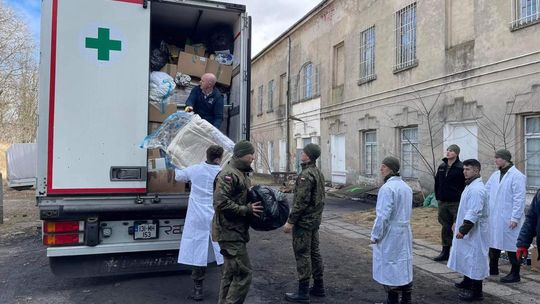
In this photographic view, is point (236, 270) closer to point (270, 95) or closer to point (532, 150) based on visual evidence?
point (532, 150)

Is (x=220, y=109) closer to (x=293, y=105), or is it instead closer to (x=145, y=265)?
(x=145, y=265)

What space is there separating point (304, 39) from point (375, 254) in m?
20.1

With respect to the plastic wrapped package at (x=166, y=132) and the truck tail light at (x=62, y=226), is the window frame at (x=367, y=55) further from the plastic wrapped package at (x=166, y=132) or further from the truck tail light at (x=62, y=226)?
the truck tail light at (x=62, y=226)

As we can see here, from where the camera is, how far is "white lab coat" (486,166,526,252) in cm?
596

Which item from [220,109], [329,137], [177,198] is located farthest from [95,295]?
[329,137]

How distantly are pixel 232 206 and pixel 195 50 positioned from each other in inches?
135

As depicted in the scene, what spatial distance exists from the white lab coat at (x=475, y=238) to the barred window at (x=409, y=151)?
952 centimetres

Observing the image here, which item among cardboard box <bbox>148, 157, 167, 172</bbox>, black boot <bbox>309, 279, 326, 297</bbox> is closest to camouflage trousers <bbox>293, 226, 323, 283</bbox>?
black boot <bbox>309, 279, 326, 297</bbox>

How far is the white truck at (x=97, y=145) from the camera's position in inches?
183

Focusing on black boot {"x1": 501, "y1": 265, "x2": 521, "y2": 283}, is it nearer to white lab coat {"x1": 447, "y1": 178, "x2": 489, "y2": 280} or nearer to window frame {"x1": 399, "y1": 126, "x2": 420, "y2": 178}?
white lab coat {"x1": 447, "y1": 178, "x2": 489, "y2": 280}

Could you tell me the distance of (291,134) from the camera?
25.1 metres

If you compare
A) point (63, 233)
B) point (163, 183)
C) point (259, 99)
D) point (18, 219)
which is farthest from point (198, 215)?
point (259, 99)

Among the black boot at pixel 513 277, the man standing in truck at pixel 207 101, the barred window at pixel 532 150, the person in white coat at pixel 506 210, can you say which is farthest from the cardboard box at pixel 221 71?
the barred window at pixel 532 150

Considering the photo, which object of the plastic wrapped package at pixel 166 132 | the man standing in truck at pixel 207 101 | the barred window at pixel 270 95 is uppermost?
the barred window at pixel 270 95
